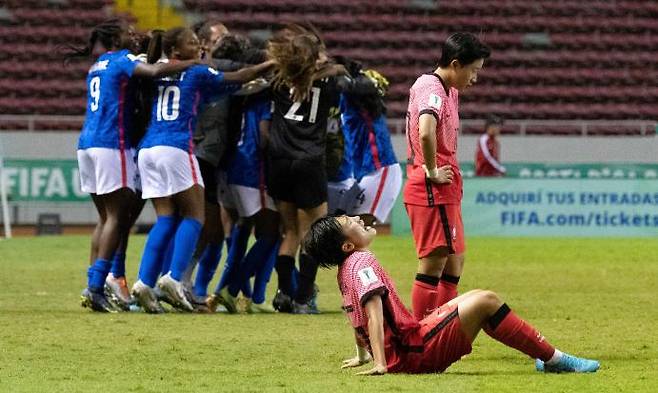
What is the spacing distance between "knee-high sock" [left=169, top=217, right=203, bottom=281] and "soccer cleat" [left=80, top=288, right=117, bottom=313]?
0.56 m

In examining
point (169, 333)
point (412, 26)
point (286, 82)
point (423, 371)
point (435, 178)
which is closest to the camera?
point (423, 371)

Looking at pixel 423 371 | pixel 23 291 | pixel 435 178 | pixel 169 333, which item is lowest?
pixel 23 291

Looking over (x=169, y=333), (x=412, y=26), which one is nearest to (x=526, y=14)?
(x=412, y=26)

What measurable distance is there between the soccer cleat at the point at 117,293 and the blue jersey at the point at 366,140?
→ 1.99m

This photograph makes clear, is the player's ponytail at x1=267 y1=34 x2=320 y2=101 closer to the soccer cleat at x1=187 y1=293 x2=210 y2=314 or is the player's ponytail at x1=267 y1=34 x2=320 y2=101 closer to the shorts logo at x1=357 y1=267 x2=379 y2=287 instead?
the soccer cleat at x1=187 y1=293 x2=210 y2=314

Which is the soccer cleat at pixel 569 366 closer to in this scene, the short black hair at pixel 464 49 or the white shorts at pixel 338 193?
the short black hair at pixel 464 49

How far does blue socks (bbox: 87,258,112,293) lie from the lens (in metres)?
9.80

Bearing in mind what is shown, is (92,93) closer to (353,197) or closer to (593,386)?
(353,197)

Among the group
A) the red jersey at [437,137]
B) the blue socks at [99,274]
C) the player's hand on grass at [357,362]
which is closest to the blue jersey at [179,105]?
the blue socks at [99,274]

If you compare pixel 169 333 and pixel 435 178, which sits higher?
pixel 435 178

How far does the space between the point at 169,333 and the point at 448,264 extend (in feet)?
5.85

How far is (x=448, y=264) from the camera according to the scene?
296 inches

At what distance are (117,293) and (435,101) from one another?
3829 millimetres

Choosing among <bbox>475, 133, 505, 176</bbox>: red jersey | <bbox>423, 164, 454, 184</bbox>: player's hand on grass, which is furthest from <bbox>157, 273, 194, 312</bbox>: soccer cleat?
<bbox>475, 133, 505, 176</bbox>: red jersey
